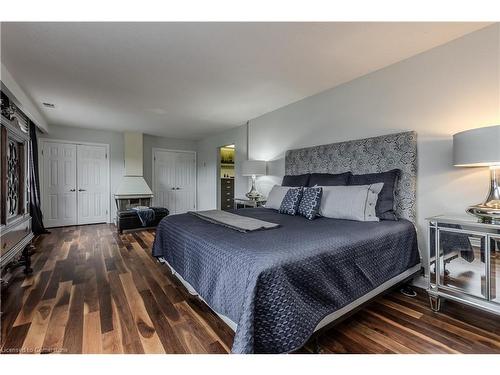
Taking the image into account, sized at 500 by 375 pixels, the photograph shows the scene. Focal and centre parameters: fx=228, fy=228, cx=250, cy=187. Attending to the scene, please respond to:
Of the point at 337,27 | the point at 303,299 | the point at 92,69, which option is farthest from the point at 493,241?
the point at 92,69

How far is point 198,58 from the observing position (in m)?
2.35

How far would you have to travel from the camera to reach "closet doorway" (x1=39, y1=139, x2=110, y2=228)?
202 inches

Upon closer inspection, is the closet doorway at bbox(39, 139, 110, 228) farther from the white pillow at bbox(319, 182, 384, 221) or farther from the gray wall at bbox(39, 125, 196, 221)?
the white pillow at bbox(319, 182, 384, 221)

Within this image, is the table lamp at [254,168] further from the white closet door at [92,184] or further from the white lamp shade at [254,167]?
the white closet door at [92,184]

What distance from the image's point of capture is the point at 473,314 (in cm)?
182

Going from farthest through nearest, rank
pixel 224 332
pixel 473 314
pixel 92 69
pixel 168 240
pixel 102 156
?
1. pixel 102 156
2. pixel 92 69
3. pixel 168 240
4. pixel 473 314
5. pixel 224 332

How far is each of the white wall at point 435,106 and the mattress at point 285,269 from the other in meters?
0.57

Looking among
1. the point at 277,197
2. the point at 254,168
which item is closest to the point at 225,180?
the point at 254,168

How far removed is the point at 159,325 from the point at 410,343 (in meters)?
1.72

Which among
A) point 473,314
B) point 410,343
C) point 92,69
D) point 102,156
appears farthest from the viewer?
point 102,156

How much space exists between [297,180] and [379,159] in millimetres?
1095

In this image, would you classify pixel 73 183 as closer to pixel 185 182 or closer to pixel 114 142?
pixel 114 142

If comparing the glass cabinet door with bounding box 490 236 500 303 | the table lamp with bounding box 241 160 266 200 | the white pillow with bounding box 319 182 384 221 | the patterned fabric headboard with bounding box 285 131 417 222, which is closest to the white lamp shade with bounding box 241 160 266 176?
the table lamp with bounding box 241 160 266 200
